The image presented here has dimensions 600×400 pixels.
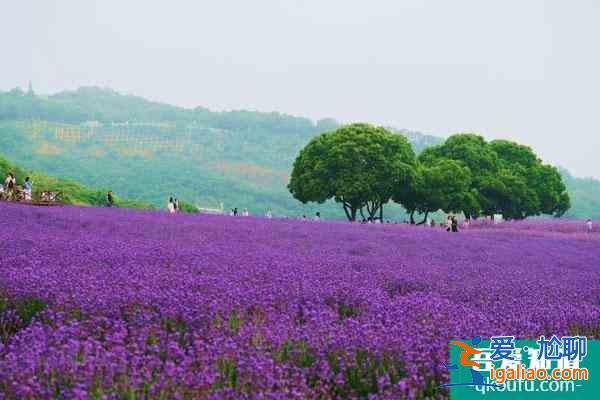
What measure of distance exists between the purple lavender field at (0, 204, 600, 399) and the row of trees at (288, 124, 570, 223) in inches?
1080

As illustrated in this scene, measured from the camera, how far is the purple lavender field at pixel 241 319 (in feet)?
11.2

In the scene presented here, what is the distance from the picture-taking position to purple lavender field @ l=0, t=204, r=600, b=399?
340cm

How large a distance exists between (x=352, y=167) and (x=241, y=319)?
31784mm

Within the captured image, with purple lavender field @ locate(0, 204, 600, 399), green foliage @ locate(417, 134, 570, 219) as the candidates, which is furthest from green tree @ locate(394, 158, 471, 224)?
purple lavender field @ locate(0, 204, 600, 399)

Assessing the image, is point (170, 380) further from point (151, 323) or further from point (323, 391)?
point (151, 323)

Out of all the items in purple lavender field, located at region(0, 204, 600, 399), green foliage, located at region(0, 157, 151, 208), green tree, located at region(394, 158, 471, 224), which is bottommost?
purple lavender field, located at region(0, 204, 600, 399)

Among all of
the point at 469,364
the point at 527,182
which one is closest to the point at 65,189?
the point at 527,182

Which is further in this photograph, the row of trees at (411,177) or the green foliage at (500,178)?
the green foliage at (500,178)

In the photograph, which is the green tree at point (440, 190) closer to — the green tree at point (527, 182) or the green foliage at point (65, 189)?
the green tree at point (527, 182)

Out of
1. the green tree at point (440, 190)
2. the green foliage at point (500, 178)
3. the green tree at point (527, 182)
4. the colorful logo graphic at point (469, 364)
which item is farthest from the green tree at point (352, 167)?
the colorful logo graphic at point (469, 364)

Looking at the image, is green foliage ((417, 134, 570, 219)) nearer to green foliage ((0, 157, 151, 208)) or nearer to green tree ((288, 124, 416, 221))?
green tree ((288, 124, 416, 221))

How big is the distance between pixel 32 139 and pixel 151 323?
198 m

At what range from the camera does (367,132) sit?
38.1m

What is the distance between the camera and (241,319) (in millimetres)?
4734
